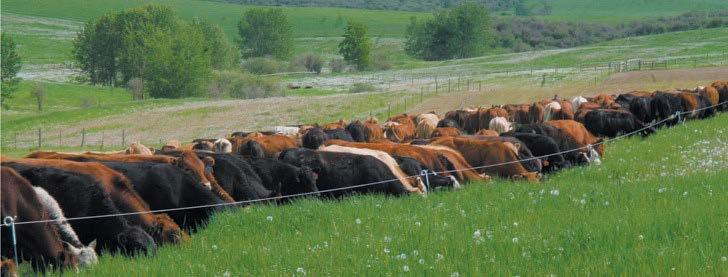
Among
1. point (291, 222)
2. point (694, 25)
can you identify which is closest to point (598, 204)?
point (291, 222)

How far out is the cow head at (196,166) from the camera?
1429 cm

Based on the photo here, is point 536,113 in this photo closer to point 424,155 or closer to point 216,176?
point 424,155

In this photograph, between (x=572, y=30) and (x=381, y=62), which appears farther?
(x=572, y=30)

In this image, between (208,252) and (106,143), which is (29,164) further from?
(106,143)

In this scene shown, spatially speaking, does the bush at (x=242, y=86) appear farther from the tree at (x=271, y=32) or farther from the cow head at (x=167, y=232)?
the cow head at (x=167, y=232)

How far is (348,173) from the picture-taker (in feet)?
53.7

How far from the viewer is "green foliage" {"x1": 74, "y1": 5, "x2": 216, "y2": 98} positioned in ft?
312

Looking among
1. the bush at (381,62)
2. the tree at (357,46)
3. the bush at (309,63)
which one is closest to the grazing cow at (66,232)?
the tree at (357,46)

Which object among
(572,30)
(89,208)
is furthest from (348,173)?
(572,30)

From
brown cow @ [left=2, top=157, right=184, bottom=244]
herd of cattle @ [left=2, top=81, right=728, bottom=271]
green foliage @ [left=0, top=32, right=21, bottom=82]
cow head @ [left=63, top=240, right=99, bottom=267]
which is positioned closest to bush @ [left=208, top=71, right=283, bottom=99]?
green foliage @ [left=0, top=32, right=21, bottom=82]

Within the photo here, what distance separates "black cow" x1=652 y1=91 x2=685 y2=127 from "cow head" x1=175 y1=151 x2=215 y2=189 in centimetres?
1990

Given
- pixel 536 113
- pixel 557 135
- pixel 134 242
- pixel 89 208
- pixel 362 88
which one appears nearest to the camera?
pixel 134 242

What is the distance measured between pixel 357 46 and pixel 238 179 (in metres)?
116

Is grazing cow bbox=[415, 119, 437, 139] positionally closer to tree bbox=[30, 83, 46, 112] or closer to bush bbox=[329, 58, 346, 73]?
tree bbox=[30, 83, 46, 112]
